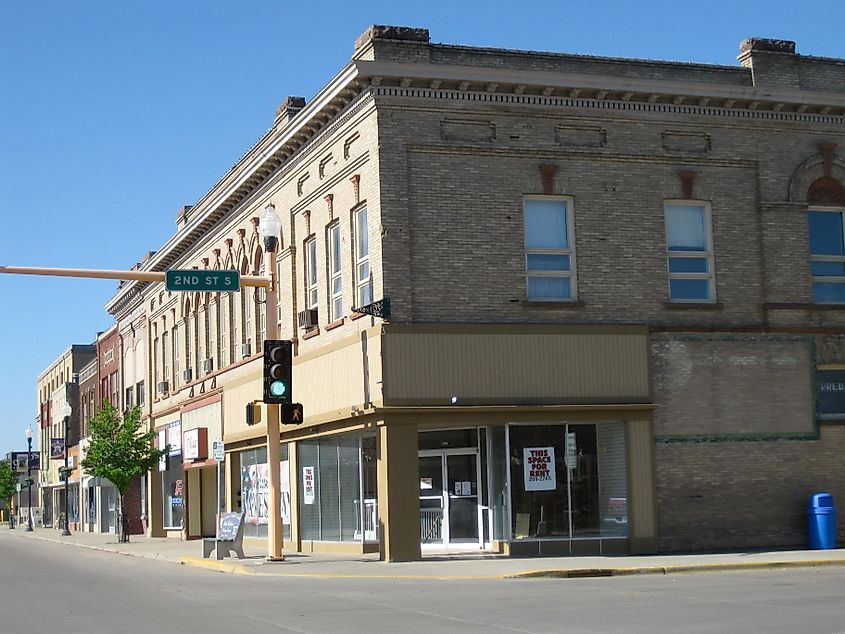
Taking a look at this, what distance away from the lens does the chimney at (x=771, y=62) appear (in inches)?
1146

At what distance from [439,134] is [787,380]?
31.4 ft

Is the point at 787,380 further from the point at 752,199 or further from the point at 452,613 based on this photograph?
the point at 452,613

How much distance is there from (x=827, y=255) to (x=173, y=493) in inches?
1075

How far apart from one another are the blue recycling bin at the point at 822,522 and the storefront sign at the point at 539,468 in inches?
226

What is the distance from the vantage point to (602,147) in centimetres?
2788

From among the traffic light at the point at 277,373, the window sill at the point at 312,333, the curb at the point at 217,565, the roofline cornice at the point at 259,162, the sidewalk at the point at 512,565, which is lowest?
the curb at the point at 217,565

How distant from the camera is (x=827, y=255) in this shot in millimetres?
29312

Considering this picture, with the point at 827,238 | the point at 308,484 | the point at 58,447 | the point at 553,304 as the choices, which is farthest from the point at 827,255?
the point at 58,447

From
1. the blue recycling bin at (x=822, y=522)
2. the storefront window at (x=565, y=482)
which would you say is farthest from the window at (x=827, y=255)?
the storefront window at (x=565, y=482)

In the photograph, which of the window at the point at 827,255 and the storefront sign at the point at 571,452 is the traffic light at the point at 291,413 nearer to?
the storefront sign at the point at 571,452

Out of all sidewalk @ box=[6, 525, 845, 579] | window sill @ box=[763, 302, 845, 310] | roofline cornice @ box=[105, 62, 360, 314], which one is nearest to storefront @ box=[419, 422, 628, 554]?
sidewalk @ box=[6, 525, 845, 579]

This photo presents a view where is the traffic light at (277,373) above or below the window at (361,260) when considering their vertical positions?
below

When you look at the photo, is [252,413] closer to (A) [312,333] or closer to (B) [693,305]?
(A) [312,333]

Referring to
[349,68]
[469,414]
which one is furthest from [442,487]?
[349,68]
